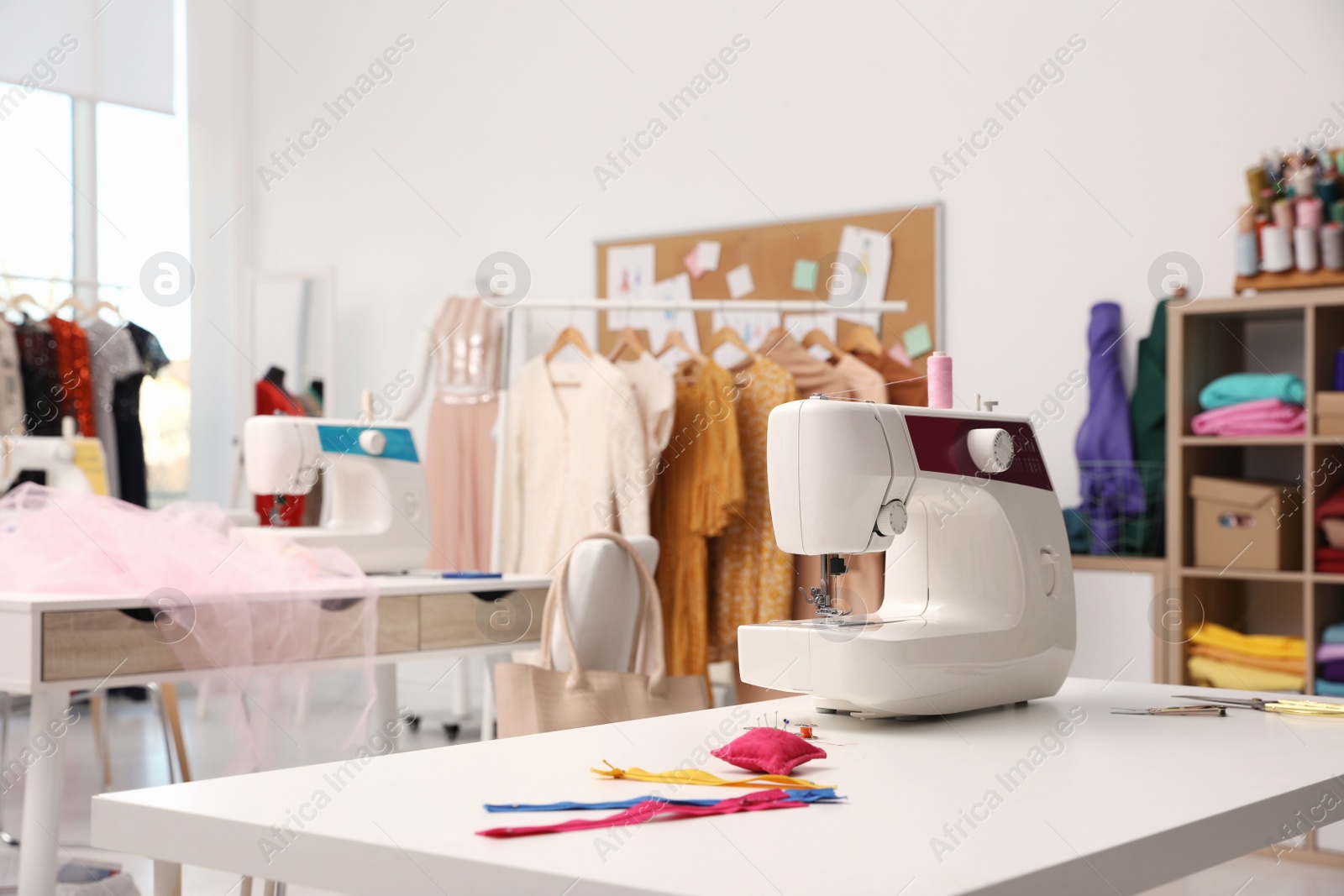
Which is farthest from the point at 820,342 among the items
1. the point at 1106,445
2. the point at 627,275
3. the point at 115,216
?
the point at 115,216

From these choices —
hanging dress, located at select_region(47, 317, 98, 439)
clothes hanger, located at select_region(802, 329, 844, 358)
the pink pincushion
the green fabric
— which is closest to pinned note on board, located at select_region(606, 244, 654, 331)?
clothes hanger, located at select_region(802, 329, 844, 358)

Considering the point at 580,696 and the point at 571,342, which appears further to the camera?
the point at 571,342

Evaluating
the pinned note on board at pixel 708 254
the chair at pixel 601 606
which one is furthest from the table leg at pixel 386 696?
the pinned note on board at pixel 708 254

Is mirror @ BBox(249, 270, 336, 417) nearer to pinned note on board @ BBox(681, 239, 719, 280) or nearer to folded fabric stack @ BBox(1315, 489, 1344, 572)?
pinned note on board @ BBox(681, 239, 719, 280)

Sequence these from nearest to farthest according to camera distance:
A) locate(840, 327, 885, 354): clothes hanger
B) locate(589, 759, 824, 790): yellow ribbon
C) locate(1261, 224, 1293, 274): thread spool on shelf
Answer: locate(589, 759, 824, 790): yellow ribbon
locate(1261, 224, 1293, 274): thread spool on shelf
locate(840, 327, 885, 354): clothes hanger

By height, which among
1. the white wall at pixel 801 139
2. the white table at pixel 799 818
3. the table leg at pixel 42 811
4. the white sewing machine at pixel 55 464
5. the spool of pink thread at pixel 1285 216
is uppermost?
the white wall at pixel 801 139

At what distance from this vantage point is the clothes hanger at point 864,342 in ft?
14.6

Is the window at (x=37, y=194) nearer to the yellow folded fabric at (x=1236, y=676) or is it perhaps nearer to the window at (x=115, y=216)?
the window at (x=115, y=216)

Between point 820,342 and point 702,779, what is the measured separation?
138 inches

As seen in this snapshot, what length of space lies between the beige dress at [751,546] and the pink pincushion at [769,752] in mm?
2830

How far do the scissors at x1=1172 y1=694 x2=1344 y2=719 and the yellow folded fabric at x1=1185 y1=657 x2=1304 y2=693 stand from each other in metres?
1.79

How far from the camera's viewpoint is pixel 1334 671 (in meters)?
3.36

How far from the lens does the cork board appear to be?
4512mm

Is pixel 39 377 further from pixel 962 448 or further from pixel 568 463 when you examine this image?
pixel 962 448
